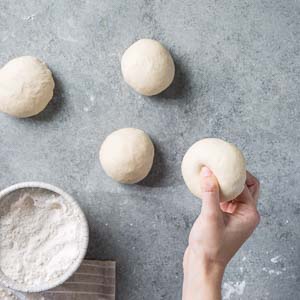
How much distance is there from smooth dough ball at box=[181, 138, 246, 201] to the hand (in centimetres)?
3

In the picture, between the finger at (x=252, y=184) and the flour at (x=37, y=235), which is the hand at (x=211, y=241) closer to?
the finger at (x=252, y=184)

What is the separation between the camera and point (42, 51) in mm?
1371

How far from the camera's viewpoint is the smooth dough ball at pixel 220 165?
1.16 meters

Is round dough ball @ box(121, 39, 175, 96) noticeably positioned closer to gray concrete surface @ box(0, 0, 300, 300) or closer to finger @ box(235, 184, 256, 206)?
gray concrete surface @ box(0, 0, 300, 300)

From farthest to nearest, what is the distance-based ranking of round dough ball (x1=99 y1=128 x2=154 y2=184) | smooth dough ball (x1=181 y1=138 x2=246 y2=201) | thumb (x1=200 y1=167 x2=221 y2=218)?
round dough ball (x1=99 y1=128 x2=154 y2=184)
smooth dough ball (x1=181 y1=138 x2=246 y2=201)
thumb (x1=200 y1=167 x2=221 y2=218)

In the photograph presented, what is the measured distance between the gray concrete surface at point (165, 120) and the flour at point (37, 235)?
0.36 feet

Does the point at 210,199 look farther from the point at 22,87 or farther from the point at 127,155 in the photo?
the point at 22,87

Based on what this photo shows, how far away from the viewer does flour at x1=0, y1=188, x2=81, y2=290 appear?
48.9 inches

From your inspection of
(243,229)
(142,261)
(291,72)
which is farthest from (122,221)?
(291,72)

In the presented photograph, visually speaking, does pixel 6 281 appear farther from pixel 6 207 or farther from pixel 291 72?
pixel 291 72

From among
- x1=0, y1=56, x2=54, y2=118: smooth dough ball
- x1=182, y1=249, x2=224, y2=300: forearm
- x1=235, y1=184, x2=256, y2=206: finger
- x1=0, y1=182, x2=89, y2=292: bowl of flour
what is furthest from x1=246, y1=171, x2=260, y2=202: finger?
x1=0, y1=56, x2=54, y2=118: smooth dough ball

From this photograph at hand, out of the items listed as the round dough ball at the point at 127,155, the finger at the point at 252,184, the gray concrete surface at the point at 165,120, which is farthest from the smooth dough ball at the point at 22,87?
the finger at the point at 252,184

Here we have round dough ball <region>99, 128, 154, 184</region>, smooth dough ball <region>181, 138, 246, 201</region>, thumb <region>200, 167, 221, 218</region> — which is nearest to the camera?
thumb <region>200, 167, 221, 218</region>

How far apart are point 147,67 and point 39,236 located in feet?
1.51
